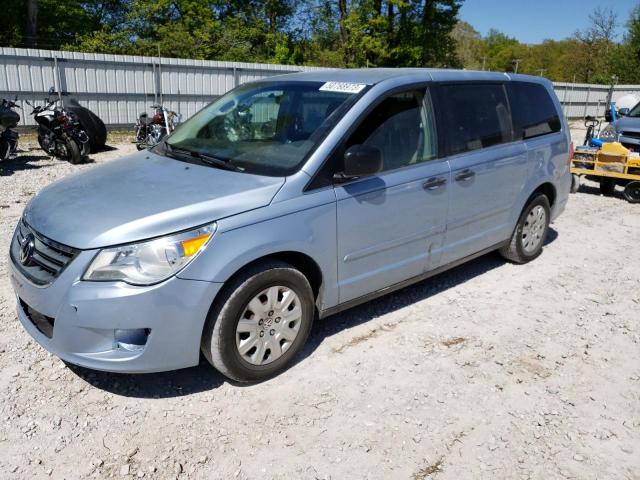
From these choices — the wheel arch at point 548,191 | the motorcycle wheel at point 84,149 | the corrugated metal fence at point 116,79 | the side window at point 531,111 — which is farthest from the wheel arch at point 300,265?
the corrugated metal fence at point 116,79

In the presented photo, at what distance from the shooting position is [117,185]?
3.45m

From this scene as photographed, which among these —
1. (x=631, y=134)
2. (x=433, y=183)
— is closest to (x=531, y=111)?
(x=433, y=183)

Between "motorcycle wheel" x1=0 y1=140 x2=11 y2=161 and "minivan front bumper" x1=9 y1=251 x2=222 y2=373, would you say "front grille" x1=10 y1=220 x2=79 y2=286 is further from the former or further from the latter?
"motorcycle wheel" x1=0 y1=140 x2=11 y2=161

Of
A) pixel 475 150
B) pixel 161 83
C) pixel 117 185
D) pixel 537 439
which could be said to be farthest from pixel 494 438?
pixel 161 83

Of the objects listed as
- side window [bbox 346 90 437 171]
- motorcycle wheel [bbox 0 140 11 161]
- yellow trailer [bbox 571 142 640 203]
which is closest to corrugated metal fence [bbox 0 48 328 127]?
motorcycle wheel [bbox 0 140 11 161]

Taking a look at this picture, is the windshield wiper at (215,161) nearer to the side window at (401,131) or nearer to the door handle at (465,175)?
the side window at (401,131)

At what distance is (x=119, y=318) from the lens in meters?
2.83

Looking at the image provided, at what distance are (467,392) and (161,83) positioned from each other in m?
15.0

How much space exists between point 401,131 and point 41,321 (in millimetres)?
2630

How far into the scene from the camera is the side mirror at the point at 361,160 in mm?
3393

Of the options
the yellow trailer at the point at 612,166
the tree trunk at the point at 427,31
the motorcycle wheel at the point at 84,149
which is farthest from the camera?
the tree trunk at the point at 427,31

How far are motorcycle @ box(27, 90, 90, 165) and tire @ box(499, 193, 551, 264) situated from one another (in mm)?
8425

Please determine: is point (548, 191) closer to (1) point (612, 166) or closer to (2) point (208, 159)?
(2) point (208, 159)

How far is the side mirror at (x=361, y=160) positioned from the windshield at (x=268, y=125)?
0.77 ft
